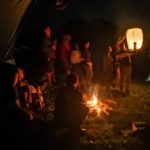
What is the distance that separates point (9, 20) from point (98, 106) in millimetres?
3864

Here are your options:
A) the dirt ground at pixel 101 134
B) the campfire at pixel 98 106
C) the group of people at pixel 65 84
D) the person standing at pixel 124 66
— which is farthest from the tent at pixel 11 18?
the campfire at pixel 98 106

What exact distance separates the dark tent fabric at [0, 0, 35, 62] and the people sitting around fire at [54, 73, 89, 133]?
287 cm

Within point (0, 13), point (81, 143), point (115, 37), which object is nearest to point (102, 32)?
point (115, 37)

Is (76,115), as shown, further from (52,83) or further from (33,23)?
(33,23)

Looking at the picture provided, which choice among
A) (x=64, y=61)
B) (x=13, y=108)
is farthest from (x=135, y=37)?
(x=13, y=108)

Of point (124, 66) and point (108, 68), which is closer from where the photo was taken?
point (124, 66)

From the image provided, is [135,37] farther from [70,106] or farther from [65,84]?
[70,106]

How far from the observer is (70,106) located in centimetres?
836

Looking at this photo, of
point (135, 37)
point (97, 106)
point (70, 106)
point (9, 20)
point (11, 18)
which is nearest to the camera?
point (70, 106)

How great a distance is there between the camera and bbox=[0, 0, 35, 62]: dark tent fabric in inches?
376

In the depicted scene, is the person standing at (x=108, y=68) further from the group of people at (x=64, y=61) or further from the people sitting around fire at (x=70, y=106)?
the people sitting around fire at (x=70, y=106)

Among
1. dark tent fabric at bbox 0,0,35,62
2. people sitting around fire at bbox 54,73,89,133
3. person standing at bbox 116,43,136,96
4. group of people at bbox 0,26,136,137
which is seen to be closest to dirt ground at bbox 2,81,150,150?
people sitting around fire at bbox 54,73,89,133

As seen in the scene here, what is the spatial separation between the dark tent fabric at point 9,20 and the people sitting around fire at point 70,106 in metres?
2.87

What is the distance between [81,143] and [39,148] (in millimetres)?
997
